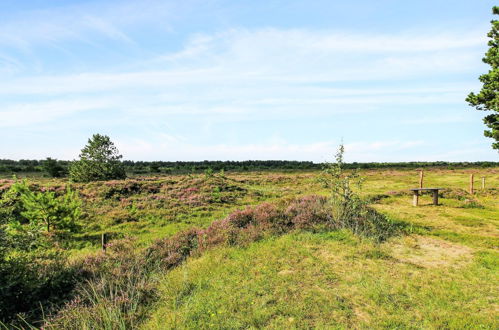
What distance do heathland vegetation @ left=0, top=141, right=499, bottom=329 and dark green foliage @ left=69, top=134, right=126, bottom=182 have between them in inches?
817

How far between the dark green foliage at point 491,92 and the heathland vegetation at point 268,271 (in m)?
8.06

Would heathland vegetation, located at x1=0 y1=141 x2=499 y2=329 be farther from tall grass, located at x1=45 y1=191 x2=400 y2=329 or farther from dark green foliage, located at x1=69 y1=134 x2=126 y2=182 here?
dark green foliage, located at x1=69 y1=134 x2=126 y2=182

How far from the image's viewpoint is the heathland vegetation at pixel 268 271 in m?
6.83

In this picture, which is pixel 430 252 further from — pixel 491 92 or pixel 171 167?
pixel 171 167

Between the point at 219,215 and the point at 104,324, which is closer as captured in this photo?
the point at 104,324

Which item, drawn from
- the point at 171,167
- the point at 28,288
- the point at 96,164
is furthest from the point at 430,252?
the point at 171,167

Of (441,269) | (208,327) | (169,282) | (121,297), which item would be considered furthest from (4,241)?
(441,269)

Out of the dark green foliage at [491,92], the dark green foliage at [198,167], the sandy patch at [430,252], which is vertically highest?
the dark green foliage at [491,92]

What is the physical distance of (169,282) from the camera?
28.5 ft

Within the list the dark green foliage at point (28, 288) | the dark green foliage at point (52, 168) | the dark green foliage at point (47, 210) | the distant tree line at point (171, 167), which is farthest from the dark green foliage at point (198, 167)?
the dark green foliage at point (28, 288)

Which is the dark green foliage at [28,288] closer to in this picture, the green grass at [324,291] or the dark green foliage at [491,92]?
the green grass at [324,291]

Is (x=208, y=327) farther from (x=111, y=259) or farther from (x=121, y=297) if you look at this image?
(x=111, y=259)

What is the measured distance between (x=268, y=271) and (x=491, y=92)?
22.4 m

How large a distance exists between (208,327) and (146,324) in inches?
57.6
